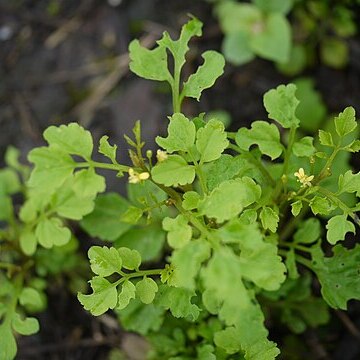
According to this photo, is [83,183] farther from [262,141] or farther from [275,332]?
[275,332]

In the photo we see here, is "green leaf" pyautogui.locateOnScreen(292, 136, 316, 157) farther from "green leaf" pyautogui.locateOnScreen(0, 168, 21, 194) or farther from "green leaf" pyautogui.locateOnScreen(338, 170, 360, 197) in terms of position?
"green leaf" pyautogui.locateOnScreen(0, 168, 21, 194)

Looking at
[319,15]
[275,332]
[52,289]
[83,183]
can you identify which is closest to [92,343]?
Answer: [52,289]

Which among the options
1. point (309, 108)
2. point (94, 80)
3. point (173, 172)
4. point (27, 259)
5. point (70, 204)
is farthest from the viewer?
point (94, 80)

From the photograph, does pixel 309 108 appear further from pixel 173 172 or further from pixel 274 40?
pixel 173 172

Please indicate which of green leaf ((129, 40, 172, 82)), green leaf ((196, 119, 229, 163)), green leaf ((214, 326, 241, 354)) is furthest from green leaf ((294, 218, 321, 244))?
green leaf ((129, 40, 172, 82))

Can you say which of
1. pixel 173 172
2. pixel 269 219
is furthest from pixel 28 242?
pixel 269 219

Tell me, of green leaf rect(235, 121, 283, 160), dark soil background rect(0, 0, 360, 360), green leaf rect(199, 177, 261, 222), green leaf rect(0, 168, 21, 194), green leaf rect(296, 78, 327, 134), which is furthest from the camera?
dark soil background rect(0, 0, 360, 360)
